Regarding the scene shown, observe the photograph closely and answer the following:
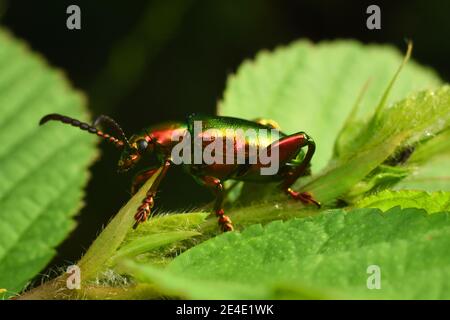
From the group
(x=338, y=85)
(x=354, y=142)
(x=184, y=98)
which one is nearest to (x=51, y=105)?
(x=338, y=85)

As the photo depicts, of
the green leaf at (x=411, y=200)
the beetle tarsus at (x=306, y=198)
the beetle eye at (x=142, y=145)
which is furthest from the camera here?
the beetle eye at (x=142, y=145)

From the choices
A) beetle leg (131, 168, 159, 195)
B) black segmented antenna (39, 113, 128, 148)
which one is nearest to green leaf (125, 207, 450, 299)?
beetle leg (131, 168, 159, 195)

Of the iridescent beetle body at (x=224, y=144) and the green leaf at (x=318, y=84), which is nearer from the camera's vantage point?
the iridescent beetle body at (x=224, y=144)

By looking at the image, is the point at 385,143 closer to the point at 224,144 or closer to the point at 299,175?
the point at 299,175

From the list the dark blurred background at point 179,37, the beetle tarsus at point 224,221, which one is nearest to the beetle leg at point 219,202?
the beetle tarsus at point 224,221

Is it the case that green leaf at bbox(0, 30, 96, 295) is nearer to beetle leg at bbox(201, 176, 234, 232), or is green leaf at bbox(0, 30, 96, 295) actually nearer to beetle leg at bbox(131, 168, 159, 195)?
Answer: beetle leg at bbox(131, 168, 159, 195)

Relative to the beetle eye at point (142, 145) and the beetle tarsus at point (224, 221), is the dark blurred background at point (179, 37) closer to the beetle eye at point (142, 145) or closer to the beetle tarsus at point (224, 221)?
the beetle eye at point (142, 145)

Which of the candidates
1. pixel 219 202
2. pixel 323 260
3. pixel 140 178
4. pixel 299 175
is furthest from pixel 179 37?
pixel 323 260
